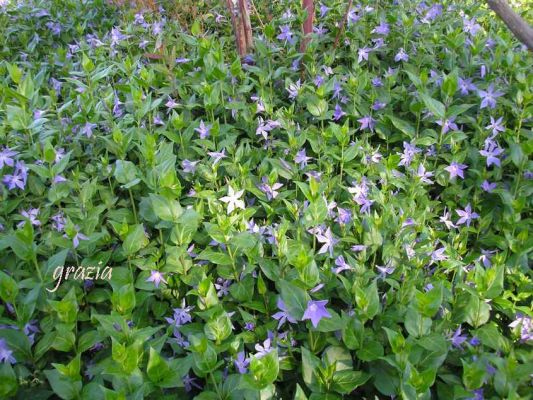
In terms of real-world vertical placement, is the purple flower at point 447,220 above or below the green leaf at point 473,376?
below

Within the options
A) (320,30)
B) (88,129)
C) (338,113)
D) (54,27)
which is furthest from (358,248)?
(54,27)

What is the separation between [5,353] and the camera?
1.67 m

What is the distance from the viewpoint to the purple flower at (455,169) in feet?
7.88

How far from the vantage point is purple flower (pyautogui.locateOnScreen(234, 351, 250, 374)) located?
1.61 meters

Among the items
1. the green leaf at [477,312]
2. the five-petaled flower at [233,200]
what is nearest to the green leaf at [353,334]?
the green leaf at [477,312]

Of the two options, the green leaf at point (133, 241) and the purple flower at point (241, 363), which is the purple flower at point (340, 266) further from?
the green leaf at point (133, 241)

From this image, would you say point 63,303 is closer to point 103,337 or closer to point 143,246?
point 103,337

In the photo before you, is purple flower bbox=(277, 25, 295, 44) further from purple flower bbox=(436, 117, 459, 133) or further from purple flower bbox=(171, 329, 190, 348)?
purple flower bbox=(171, 329, 190, 348)

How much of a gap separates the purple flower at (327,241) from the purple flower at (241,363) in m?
0.50

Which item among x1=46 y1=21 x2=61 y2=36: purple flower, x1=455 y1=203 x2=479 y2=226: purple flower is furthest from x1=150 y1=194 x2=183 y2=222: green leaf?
x1=46 y1=21 x2=61 y2=36: purple flower

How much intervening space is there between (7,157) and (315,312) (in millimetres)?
1589

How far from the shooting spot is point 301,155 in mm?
2385

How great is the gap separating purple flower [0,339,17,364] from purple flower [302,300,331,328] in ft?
2.96

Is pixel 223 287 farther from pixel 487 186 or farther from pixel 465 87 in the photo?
pixel 465 87
